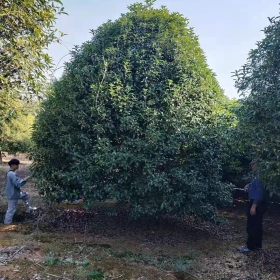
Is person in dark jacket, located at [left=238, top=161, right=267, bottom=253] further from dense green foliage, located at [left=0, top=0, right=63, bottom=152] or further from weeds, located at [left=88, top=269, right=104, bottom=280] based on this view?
dense green foliage, located at [left=0, top=0, right=63, bottom=152]

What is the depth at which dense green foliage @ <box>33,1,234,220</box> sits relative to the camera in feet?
15.3

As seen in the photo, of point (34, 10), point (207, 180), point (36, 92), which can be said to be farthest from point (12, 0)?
point (207, 180)

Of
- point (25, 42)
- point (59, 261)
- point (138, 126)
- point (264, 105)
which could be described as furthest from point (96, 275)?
point (25, 42)

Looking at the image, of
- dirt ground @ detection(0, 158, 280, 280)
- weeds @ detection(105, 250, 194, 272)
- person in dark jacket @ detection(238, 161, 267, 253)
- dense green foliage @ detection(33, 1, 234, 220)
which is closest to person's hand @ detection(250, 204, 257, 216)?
person in dark jacket @ detection(238, 161, 267, 253)

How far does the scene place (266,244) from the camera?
16.7ft

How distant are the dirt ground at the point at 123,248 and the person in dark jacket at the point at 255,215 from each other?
138mm

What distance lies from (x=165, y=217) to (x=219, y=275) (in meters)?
2.18

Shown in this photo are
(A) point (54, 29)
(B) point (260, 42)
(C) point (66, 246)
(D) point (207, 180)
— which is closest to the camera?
(B) point (260, 42)

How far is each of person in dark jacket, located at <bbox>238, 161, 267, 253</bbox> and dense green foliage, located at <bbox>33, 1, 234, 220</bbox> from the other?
1.62ft

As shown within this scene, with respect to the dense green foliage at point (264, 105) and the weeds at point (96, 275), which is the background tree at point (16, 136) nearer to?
the weeds at point (96, 275)

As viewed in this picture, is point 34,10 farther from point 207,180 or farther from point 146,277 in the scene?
point 146,277

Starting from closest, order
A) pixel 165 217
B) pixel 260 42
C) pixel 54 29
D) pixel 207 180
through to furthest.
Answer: pixel 260 42 < pixel 207 180 < pixel 54 29 < pixel 165 217

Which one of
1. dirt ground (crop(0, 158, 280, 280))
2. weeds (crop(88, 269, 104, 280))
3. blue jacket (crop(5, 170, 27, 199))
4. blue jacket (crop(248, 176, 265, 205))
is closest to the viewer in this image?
weeds (crop(88, 269, 104, 280))

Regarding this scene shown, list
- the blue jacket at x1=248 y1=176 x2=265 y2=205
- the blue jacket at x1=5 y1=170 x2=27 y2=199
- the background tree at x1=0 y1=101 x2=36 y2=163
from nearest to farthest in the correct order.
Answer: the blue jacket at x1=248 y1=176 x2=265 y2=205 → the blue jacket at x1=5 y1=170 x2=27 y2=199 → the background tree at x1=0 y1=101 x2=36 y2=163
